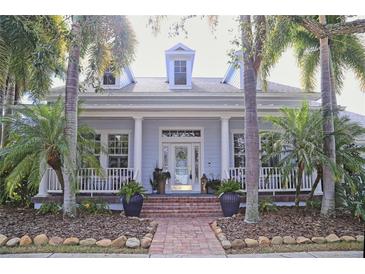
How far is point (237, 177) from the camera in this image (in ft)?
32.1

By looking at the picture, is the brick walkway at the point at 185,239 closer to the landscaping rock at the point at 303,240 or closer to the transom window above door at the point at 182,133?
the landscaping rock at the point at 303,240

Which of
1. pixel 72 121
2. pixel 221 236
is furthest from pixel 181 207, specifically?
pixel 72 121

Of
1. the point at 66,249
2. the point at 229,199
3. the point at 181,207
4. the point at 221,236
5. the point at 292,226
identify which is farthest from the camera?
the point at 181,207

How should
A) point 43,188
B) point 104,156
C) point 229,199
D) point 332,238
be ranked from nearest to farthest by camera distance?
point 332,238 → point 229,199 → point 43,188 → point 104,156

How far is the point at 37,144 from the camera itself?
23.0 feet

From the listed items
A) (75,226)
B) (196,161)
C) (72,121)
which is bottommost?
(75,226)

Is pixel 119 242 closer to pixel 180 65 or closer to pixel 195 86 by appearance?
pixel 180 65

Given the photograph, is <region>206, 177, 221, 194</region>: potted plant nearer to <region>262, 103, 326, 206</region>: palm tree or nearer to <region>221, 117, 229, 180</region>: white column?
<region>221, 117, 229, 180</region>: white column

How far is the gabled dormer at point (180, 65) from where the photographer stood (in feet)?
40.1

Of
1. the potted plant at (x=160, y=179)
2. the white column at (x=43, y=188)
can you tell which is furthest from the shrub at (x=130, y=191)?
the white column at (x=43, y=188)

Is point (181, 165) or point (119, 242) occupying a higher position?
point (181, 165)

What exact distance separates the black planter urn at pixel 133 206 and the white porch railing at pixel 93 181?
1.12m

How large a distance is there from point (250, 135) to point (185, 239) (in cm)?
265
